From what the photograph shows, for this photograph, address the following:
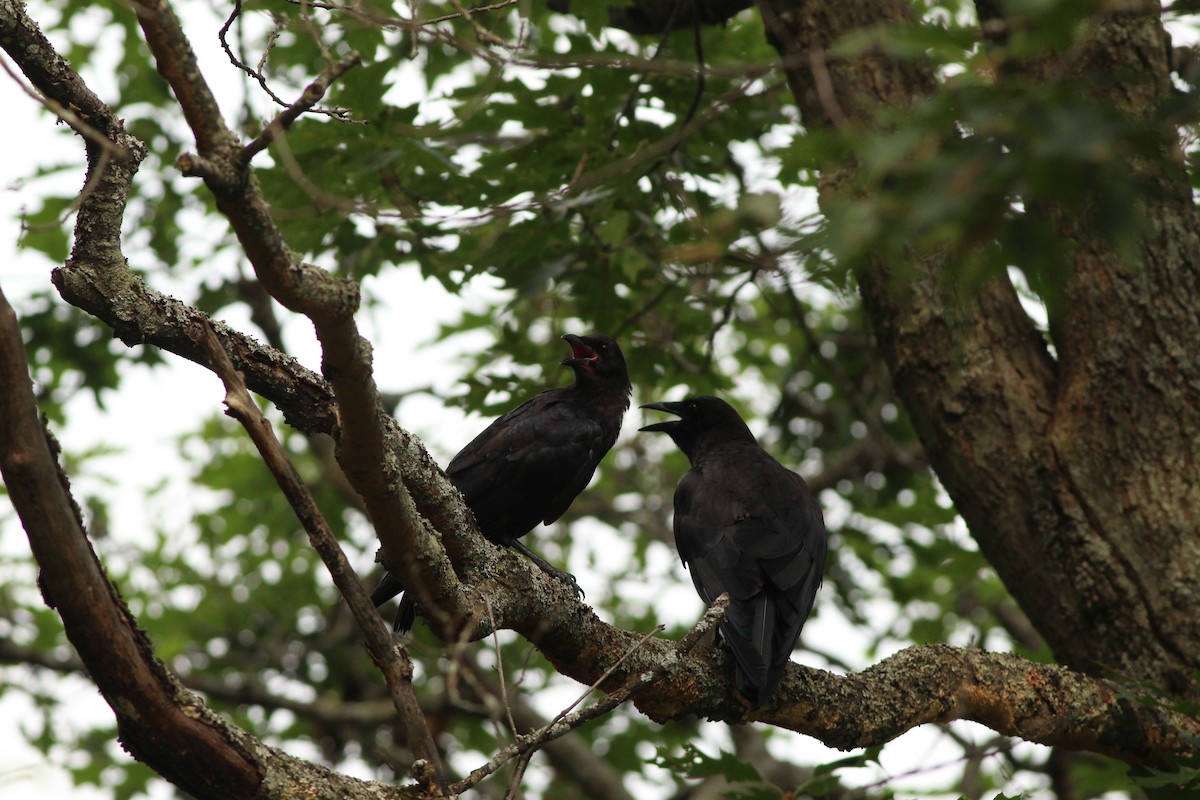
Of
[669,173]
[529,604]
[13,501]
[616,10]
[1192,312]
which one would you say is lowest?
[13,501]

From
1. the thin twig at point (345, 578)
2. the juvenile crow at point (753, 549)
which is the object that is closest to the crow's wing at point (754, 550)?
the juvenile crow at point (753, 549)

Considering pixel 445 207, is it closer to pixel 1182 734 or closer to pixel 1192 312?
pixel 1192 312

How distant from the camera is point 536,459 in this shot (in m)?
4.88

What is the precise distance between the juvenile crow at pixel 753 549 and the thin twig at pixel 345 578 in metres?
1.53

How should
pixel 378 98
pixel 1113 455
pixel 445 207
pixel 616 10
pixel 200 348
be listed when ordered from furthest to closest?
1. pixel 616 10
2. pixel 445 207
3. pixel 378 98
4. pixel 1113 455
5. pixel 200 348

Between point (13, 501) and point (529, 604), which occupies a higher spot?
point (529, 604)

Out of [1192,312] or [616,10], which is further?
[616,10]

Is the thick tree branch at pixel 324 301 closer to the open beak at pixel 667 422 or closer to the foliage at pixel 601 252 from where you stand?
the foliage at pixel 601 252

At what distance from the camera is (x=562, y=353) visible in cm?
627

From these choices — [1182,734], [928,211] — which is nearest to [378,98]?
[928,211]

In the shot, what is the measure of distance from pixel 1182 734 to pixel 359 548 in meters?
5.97

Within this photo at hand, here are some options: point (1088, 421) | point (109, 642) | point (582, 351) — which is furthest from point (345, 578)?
point (582, 351)

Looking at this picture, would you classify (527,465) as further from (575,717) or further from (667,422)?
(575,717)

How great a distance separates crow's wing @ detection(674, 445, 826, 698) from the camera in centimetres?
373
